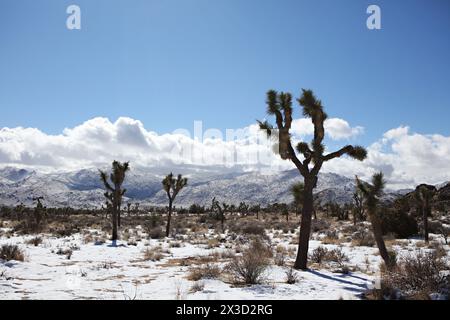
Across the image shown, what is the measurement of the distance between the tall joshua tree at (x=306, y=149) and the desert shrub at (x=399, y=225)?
12.4 m

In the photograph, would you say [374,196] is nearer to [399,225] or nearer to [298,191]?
[298,191]

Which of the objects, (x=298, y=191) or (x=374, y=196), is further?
(x=298, y=191)

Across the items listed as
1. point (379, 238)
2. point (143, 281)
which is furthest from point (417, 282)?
point (143, 281)

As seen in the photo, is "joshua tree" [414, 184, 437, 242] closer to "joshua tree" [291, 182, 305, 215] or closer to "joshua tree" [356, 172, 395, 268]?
"joshua tree" [356, 172, 395, 268]

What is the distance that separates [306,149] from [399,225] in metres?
14.1

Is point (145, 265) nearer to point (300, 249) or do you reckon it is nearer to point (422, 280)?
point (300, 249)

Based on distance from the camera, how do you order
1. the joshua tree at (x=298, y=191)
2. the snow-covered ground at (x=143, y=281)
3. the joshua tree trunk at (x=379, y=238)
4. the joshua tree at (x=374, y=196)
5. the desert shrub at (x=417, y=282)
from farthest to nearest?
the joshua tree at (x=298, y=191)
the joshua tree at (x=374, y=196)
the joshua tree trunk at (x=379, y=238)
the snow-covered ground at (x=143, y=281)
the desert shrub at (x=417, y=282)

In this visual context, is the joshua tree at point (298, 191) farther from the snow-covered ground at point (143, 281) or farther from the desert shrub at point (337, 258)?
the snow-covered ground at point (143, 281)

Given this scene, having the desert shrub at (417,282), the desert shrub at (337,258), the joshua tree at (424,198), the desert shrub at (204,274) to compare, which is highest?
the joshua tree at (424,198)

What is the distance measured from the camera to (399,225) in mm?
22656

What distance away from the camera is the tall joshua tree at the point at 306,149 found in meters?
12.0

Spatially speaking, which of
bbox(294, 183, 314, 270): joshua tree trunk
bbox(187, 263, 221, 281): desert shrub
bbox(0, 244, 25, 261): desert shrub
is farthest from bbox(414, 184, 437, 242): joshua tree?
bbox(0, 244, 25, 261): desert shrub

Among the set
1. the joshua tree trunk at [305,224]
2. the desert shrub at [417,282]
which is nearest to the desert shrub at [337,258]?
the joshua tree trunk at [305,224]
